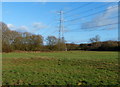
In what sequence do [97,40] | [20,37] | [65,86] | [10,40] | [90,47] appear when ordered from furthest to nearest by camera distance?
[97,40] → [90,47] → [20,37] → [10,40] → [65,86]

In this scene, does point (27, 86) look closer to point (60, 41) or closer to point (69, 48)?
point (60, 41)

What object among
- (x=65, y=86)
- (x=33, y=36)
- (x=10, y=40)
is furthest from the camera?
(x=33, y=36)

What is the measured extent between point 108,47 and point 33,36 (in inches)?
1300

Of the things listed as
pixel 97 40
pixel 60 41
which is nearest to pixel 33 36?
pixel 60 41

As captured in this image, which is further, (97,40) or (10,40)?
(97,40)

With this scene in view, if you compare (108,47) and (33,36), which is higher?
(33,36)

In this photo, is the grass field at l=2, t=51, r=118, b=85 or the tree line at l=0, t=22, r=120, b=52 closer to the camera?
the grass field at l=2, t=51, r=118, b=85

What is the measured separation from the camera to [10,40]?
6244 centimetres

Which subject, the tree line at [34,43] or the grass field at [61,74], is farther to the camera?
the tree line at [34,43]

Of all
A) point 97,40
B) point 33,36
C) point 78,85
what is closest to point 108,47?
point 97,40

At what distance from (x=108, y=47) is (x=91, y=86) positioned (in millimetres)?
72685

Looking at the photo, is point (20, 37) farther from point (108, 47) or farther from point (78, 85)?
point (78, 85)

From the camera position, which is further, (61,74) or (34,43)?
(34,43)

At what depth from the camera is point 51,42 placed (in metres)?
78.4
